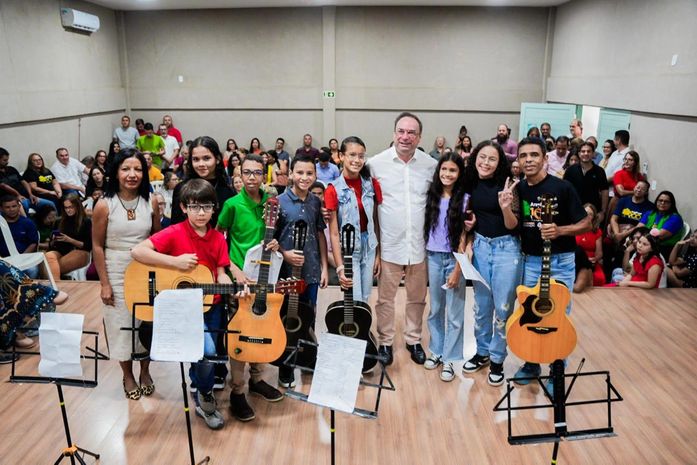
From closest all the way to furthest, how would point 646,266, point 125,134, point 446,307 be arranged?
1. point 446,307
2. point 646,266
3. point 125,134

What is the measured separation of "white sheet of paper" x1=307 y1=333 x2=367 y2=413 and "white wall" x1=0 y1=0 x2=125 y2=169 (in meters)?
8.31

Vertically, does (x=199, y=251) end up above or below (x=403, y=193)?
below

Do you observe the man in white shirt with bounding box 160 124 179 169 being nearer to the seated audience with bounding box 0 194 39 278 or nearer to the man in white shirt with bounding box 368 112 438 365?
the seated audience with bounding box 0 194 39 278

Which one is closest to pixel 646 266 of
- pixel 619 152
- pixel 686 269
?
pixel 686 269

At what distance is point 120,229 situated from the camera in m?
2.94

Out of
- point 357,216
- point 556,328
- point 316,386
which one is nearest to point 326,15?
point 357,216

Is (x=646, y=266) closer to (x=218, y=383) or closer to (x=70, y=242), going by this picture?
(x=218, y=383)

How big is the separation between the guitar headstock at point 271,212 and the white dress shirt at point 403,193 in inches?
31.7

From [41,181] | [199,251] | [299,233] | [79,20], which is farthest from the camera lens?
[79,20]

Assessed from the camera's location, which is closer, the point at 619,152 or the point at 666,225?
the point at 666,225

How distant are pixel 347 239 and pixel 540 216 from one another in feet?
3.84

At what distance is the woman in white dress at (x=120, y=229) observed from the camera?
2900 millimetres

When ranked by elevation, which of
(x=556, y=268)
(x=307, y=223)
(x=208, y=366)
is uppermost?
(x=307, y=223)

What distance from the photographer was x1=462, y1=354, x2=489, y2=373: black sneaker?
364 centimetres
